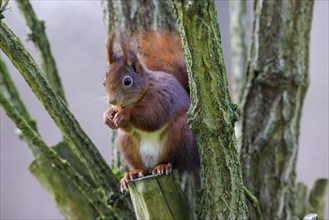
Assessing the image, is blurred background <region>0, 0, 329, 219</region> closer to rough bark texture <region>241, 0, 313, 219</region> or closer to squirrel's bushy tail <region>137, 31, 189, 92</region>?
rough bark texture <region>241, 0, 313, 219</region>

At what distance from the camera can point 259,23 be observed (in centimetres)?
258

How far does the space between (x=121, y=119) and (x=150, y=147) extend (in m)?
0.16

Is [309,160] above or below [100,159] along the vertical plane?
below

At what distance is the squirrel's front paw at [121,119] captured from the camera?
2.05m

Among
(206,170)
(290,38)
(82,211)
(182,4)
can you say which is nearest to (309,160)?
(290,38)

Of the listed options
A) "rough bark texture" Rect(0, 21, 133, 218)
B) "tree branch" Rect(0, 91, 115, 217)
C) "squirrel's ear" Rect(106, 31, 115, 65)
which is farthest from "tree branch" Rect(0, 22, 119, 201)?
"squirrel's ear" Rect(106, 31, 115, 65)

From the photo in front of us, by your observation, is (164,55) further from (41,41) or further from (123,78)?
(41,41)

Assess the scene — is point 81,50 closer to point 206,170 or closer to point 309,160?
point 309,160

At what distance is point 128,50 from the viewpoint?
2137 millimetres

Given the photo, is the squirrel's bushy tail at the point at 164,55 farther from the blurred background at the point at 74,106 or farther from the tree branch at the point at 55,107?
the blurred background at the point at 74,106

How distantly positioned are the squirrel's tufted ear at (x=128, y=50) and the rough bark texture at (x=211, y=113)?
16.7 inches

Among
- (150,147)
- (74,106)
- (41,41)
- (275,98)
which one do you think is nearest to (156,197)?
(150,147)

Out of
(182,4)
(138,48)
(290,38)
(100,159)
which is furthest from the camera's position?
(290,38)

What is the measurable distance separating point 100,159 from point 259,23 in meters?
0.88
